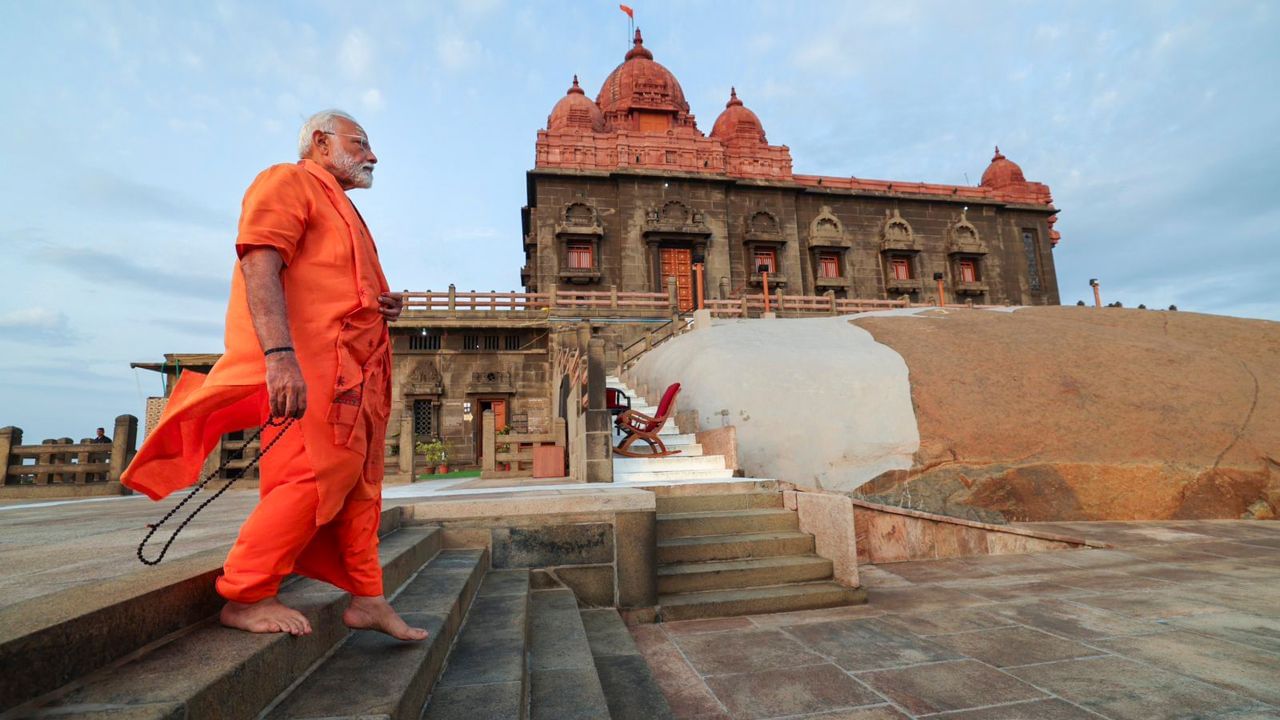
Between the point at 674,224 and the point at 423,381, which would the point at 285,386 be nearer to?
the point at 423,381

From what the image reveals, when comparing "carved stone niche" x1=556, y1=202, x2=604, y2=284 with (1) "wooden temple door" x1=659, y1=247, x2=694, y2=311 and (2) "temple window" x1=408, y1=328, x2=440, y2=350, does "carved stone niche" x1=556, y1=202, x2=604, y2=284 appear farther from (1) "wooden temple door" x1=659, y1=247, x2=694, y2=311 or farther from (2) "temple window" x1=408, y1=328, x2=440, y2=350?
(2) "temple window" x1=408, y1=328, x2=440, y2=350

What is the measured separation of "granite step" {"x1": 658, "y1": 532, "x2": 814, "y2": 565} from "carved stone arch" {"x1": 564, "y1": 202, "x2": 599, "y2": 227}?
18.5m

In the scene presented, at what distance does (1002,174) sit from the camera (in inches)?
1077

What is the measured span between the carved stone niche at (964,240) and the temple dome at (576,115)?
1649 centimetres

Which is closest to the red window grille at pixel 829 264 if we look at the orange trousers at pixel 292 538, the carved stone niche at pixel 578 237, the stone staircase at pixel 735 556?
the carved stone niche at pixel 578 237

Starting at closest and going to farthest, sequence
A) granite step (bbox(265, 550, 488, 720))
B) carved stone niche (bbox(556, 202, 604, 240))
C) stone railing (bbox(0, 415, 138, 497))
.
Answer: granite step (bbox(265, 550, 488, 720))
stone railing (bbox(0, 415, 138, 497))
carved stone niche (bbox(556, 202, 604, 240))

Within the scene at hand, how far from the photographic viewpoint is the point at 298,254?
5.96 feet

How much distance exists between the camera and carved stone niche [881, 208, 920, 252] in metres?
24.4

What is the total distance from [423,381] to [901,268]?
804 inches

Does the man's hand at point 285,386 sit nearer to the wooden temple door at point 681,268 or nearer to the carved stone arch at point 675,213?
the wooden temple door at point 681,268

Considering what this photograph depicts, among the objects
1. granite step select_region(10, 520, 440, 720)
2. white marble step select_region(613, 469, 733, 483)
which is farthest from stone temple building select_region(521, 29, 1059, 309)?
granite step select_region(10, 520, 440, 720)

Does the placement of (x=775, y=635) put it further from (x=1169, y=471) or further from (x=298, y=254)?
(x=1169, y=471)

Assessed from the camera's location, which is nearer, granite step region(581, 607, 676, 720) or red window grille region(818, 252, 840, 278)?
granite step region(581, 607, 676, 720)

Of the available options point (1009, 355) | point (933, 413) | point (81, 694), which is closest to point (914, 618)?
point (81, 694)
